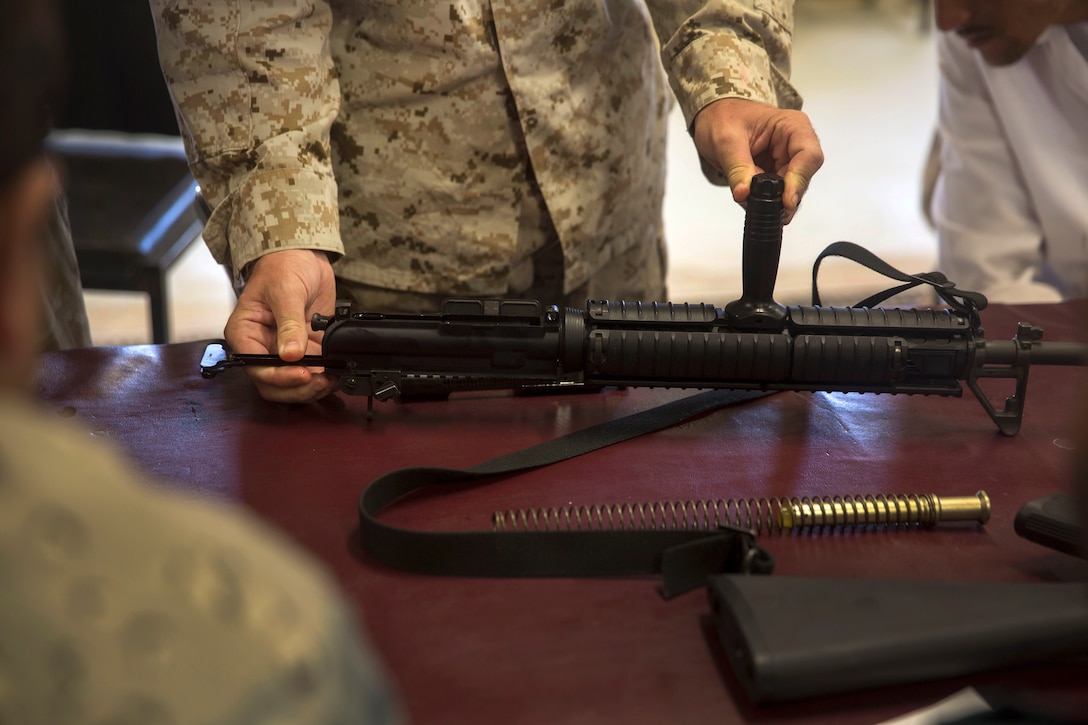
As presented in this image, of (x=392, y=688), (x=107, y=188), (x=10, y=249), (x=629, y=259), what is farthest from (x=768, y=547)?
(x=107, y=188)

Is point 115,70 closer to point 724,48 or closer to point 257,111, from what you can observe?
point 257,111

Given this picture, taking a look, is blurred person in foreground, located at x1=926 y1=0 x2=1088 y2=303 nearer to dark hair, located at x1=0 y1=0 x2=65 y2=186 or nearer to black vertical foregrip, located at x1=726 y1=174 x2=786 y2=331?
black vertical foregrip, located at x1=726 y1=174 x2=786 y2=331

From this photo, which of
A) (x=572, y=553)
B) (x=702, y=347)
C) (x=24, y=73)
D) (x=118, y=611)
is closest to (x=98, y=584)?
(x=118, y=611)

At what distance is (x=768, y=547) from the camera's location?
2.62 feet

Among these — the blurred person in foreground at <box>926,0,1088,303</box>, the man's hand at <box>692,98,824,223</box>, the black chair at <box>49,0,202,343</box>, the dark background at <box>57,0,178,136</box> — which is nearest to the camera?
the man's hand at <box>692,98,824,223</box>


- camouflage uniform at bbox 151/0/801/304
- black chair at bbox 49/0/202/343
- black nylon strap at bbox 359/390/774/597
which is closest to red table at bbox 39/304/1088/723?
black nylon strap at bbox 359/390/774/597

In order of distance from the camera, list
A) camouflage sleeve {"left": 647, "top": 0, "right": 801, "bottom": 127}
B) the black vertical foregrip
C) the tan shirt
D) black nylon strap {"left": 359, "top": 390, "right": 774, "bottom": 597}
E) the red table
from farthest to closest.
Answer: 1. camouflage sleeve {"left": 647, "top": 0, "right": 801, "bottom": 127}
2. the black vertical foregrip
3. black nylon strap {"left": 359, "top": 390, "right": 774, "bottom": 597}
4. the red table
5. the tan shirt

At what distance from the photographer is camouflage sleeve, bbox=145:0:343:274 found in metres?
1.09

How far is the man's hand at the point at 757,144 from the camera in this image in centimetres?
104

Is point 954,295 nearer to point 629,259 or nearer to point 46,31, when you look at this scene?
point 629,259

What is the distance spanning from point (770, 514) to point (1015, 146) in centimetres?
119

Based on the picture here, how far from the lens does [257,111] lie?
3.66 ft

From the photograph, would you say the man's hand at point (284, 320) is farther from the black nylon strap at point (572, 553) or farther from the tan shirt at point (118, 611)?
the tan shirt at point (118, 611)

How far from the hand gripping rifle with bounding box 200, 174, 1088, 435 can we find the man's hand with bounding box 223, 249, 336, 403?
41 millimetres
